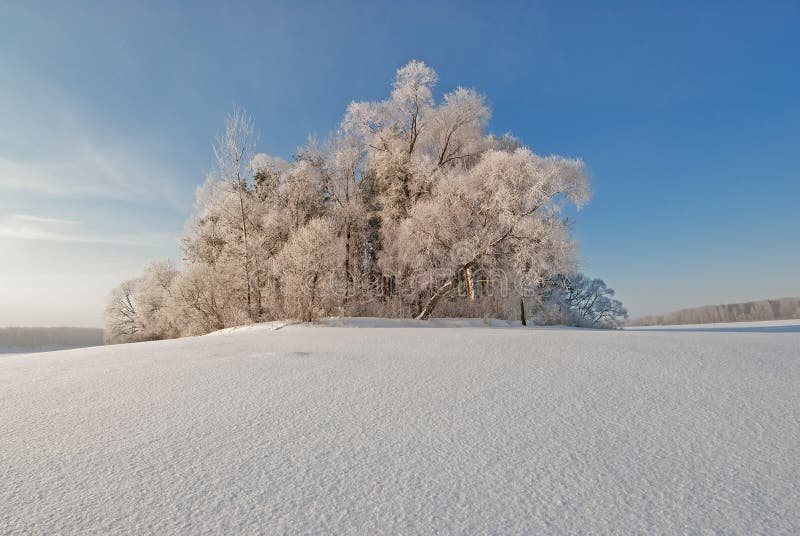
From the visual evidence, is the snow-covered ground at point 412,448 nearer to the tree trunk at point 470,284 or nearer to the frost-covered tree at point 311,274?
the frost-covered tree at point 311,274

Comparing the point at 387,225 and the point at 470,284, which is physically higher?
the point at 387,225

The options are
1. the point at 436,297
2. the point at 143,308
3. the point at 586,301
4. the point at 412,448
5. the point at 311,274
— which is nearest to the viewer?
the point at 412,448

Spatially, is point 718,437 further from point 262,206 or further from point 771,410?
point 262,206

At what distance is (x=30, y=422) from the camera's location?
2277 mm

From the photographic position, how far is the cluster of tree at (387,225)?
36.2 feet

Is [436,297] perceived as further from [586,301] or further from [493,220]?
[586,301]

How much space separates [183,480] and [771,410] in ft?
9.62

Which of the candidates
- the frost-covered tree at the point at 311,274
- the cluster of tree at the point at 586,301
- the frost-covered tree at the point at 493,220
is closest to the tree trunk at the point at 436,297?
the frost-covered tree at the point at 493,220

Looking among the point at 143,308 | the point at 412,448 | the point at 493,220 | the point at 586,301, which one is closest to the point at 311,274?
the point at 493,220

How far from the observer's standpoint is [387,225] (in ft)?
49.5

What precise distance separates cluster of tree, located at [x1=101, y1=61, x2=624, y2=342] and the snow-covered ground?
6.09 meters

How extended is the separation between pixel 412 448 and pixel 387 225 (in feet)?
44.4

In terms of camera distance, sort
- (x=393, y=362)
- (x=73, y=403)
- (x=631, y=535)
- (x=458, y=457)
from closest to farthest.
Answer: (x=631, y=535)
(x=458, y=457)
(x=73, y=403)
(x=393, y=362)

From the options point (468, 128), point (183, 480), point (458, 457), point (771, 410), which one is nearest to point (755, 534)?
point (458, 457)
